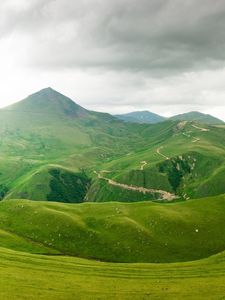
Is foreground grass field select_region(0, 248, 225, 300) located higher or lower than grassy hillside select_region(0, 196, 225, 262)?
higher

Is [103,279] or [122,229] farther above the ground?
[103,279]

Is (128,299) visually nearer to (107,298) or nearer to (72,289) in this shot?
(107,298)

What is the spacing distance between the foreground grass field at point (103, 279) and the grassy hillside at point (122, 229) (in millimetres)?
26512

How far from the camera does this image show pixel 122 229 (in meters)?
132

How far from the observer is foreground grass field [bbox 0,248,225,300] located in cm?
6550

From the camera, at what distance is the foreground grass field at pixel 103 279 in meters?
65.5

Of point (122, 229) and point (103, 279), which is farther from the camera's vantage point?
point (122, 229)

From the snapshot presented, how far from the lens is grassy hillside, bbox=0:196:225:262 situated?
397 ft

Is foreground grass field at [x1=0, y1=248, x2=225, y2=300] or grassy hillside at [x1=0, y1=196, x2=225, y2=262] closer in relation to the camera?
foreground grass field at [x1=0, y1=248, x2=225, y2=300]

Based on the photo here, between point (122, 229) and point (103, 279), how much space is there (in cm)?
5548

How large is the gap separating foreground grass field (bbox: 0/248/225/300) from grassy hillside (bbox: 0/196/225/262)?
26.5 m

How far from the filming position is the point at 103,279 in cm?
7675

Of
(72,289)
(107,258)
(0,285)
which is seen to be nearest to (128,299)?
(72,289)

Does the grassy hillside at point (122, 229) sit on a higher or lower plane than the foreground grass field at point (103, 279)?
lower
